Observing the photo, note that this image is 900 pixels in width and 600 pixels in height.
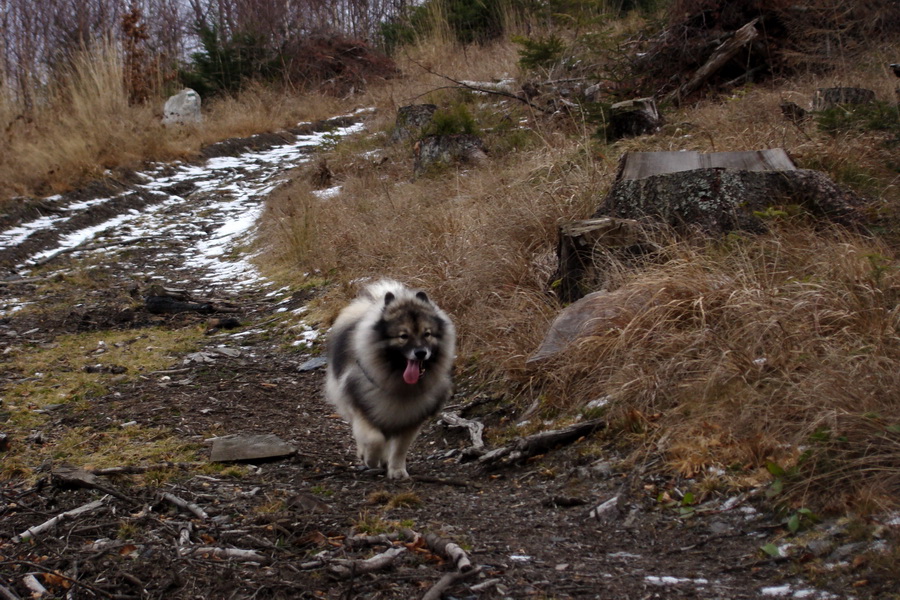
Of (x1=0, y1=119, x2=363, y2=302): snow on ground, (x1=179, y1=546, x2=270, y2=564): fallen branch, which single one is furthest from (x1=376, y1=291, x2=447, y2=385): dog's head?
(x1=0, y1=119, x2=363, y2=302): snow on ground

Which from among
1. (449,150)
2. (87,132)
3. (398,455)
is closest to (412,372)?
(398,455)

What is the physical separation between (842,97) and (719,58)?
8.28 ft

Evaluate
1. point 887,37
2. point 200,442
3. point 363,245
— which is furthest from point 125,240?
point 887,37

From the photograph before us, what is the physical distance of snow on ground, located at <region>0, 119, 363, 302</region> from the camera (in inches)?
379

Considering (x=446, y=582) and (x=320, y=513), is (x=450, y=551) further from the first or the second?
(x=320, y=513)

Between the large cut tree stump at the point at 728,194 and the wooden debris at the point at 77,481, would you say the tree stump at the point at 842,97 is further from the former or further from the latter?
the wooden debris at the point at 77,481

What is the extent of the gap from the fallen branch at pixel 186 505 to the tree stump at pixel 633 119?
20.3ft

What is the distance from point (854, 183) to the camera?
18.0 feet

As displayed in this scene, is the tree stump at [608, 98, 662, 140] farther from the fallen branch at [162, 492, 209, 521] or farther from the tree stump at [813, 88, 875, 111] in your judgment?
the fallen branch at [162, 492, 209, 521]

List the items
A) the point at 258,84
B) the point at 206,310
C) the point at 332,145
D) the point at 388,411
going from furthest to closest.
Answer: the point at 258,84
the point at 332,145
the point at 206,310
the point at 388,411

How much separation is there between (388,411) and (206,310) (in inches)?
Result: 173

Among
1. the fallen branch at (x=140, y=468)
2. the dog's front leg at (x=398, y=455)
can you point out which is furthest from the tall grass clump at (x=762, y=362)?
the fallen branch at (x=140, y=468)

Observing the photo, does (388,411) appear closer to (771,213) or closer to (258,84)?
(771,213)

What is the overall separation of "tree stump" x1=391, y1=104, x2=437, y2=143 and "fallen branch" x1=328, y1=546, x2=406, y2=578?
9.96 meters
